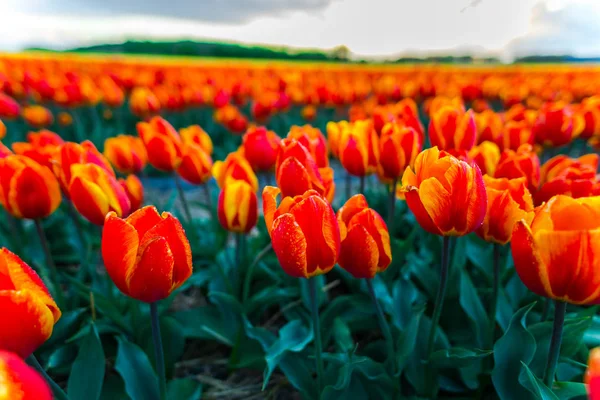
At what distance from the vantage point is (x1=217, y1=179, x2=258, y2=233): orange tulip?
1464 millimetres

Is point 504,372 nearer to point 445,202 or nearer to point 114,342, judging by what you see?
point 445,202

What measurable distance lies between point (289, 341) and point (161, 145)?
1.01m

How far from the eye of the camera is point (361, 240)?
1.04 meters

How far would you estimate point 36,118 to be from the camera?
4.28 m

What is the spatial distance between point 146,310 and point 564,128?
208cm

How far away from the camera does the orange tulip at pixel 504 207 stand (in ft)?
3.56

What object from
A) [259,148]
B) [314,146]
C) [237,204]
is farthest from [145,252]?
[259,148]

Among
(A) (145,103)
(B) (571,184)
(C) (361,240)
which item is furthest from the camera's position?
(A) (145,103)

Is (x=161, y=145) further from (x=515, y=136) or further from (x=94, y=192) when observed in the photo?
(x=515, y=136)

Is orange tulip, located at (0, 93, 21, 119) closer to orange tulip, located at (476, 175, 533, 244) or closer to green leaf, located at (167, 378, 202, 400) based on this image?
green leaf, located at (167, 378, 202, 400)

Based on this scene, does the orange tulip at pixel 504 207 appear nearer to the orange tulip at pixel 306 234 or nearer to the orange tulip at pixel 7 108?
the orange tulip at pixel 306 234

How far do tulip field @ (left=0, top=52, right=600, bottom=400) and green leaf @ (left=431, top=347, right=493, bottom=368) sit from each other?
0.04 ft

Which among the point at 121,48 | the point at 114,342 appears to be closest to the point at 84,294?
the point at 114,342

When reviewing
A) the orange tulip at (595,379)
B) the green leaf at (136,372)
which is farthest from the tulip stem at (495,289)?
the green leaf at (136,372)
